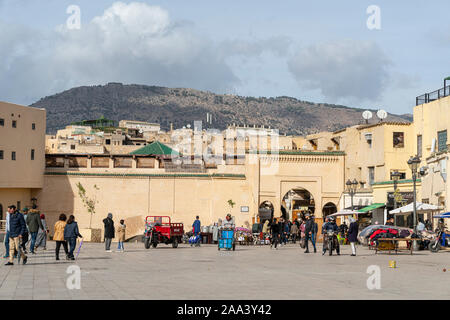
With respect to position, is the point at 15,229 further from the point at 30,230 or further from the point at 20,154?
the point at 20,154

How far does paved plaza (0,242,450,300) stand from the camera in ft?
40.3

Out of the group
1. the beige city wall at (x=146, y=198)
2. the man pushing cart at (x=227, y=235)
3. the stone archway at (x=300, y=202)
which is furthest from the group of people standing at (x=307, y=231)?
the stone archway at (x=300, y=202)

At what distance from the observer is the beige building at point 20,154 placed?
1710 inches

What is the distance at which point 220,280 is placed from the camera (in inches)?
587

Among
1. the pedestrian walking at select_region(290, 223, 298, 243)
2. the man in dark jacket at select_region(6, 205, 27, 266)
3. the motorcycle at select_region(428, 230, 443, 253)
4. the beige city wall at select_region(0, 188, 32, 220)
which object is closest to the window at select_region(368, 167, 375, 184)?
the pedestrian walking at select_region(290, 223, 298, 243)

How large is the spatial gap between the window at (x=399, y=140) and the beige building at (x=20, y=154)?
907 inches

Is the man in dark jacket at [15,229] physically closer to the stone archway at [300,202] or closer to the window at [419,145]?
the window at [419,145]

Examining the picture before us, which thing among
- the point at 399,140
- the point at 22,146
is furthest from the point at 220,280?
the point at 22,146

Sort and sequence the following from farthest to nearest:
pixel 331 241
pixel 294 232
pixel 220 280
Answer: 1. pixel 294 232
2. pixel 331 241
3. pixel 220 280

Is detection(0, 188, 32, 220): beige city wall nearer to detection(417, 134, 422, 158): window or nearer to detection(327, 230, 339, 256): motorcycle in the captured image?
detection(327, 230, 339, 256): motorcycle

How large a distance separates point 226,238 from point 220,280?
14.0 meters

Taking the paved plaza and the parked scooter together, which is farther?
the parked scooter

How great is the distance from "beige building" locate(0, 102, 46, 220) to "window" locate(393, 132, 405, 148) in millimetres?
23038
